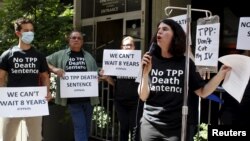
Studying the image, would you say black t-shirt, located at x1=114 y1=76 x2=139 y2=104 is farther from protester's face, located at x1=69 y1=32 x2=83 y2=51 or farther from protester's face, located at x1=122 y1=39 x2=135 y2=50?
protester's face, located at x1=69 y1=32 x2=83 y2=51

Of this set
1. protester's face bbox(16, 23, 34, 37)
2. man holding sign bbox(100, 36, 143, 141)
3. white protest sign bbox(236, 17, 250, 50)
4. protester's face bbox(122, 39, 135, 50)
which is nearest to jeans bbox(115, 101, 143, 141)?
man holding sign bbox(100, 36, 143, 141)

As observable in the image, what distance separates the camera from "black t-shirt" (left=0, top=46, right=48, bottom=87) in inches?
203

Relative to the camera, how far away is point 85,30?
11422 millimetres

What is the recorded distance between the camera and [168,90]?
3.63 m

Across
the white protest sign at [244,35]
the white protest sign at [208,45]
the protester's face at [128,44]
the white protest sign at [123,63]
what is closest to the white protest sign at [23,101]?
the white protest sign at [123,63]

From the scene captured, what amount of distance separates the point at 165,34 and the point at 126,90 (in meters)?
2.22

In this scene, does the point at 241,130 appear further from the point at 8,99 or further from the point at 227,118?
the point at 8,99

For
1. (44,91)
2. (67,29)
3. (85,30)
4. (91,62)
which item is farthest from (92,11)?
(44,91)

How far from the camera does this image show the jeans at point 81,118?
6055 millimetres

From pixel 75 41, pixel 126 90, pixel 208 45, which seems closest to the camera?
pixel 208 45

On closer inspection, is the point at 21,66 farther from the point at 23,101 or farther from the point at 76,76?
the point at 76,76

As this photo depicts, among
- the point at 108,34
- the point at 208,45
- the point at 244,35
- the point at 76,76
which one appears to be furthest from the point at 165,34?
the point at 108,34

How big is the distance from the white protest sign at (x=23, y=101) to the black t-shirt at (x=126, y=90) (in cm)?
101

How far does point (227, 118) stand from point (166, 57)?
1787 millimetres
